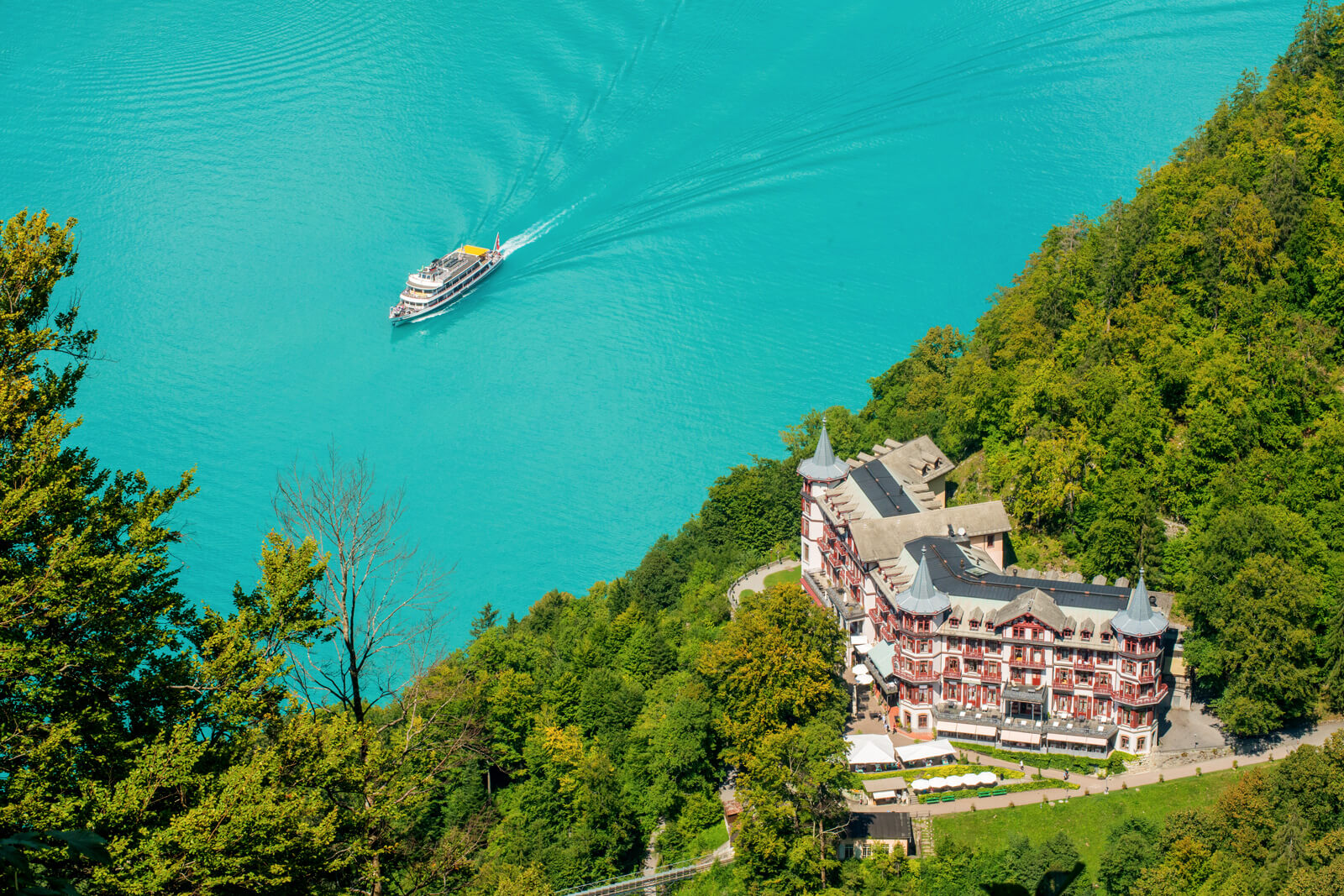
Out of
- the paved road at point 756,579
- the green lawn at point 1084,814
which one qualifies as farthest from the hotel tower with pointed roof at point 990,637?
the paved road at point 756,579

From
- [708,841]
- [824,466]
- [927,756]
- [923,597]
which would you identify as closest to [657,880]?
[708,841]

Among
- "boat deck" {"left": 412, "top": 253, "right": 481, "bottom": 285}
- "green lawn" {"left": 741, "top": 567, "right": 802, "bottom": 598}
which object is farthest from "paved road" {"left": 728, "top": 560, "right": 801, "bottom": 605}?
"boat deck" {"left": 412, "top": 253, "right": 481, "bottom": 285}

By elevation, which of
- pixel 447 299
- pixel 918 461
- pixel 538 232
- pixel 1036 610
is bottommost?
pixel 1036 610

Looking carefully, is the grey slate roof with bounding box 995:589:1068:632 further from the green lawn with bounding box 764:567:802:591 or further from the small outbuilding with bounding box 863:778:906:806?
the green lawn with bounding box 764:567:802:591

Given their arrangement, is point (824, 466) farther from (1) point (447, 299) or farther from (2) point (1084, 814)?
(1) point (447, 299)

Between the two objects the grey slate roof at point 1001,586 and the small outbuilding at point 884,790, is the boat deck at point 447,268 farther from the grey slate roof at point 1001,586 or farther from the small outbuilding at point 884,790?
the small outbuilding at point 884,790

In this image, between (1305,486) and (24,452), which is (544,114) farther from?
(24,452)
